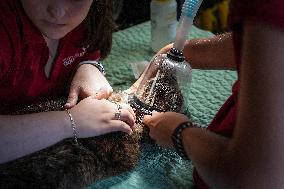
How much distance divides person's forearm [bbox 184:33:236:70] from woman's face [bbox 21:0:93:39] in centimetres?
32

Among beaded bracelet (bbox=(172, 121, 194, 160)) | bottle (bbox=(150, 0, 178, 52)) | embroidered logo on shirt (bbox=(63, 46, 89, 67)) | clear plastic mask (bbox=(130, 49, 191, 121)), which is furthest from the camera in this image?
bottle (bbox=(150, 0, 178, 52))

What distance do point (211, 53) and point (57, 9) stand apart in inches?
17.0

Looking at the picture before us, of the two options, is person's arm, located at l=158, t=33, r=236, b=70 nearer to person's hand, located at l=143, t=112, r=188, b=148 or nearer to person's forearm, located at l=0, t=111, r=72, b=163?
person's hand, located at l=143, t=112, r=188, b=148

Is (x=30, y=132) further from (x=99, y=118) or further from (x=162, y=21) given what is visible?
(x=162, y=21)

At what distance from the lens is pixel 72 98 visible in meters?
1.07

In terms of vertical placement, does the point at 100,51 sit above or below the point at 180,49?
below

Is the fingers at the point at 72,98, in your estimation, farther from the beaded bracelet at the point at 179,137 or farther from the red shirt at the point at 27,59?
the beaded bracelet at the point at 179,137

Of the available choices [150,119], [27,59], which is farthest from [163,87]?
[27,59]

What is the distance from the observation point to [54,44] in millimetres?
1163

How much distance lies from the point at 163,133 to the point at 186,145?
11 cm

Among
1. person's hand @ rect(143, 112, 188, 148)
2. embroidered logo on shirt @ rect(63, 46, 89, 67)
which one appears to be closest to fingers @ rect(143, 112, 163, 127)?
person's hand @ rect(143, 112, 188, 148)

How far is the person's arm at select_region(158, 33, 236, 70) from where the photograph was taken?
42.4 inches

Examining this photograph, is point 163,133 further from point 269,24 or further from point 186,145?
point 269,24

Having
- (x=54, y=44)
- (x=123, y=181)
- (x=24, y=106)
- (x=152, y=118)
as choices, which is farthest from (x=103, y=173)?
(x=54, y=44)
